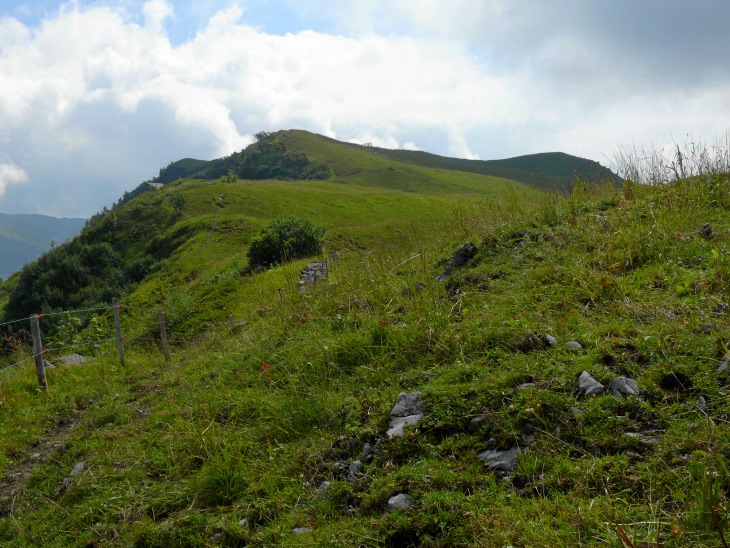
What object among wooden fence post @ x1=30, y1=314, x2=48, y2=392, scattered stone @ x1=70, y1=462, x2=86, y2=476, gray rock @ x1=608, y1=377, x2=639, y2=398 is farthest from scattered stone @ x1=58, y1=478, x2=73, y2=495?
gray rock @ x1=608, y1=377, x2=639, y2=398

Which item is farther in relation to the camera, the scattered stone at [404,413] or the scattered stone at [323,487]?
the scattered stone at [404,413]

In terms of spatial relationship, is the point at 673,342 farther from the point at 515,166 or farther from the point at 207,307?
the point at 515,166

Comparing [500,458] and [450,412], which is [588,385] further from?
[450,412]

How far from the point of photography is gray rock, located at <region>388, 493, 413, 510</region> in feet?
12.3

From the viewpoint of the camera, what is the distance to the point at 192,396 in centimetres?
731

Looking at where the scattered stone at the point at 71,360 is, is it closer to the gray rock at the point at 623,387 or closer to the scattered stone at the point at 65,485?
the scattered stone at the point at 65,485

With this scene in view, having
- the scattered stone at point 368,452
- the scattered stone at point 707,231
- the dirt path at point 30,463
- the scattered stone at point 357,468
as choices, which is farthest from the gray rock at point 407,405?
the scattered stone at point 707,231

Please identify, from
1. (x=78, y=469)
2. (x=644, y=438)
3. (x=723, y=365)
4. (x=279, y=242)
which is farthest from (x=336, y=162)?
(x=644, y=438)

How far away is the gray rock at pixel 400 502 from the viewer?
12.3 ft

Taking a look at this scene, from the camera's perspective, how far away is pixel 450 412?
4.53 meters

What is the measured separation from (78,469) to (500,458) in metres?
4.98

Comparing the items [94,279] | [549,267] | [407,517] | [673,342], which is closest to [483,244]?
[549,267]

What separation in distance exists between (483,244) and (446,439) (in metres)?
5.46

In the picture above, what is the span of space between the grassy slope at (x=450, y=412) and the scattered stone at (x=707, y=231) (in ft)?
0.25
